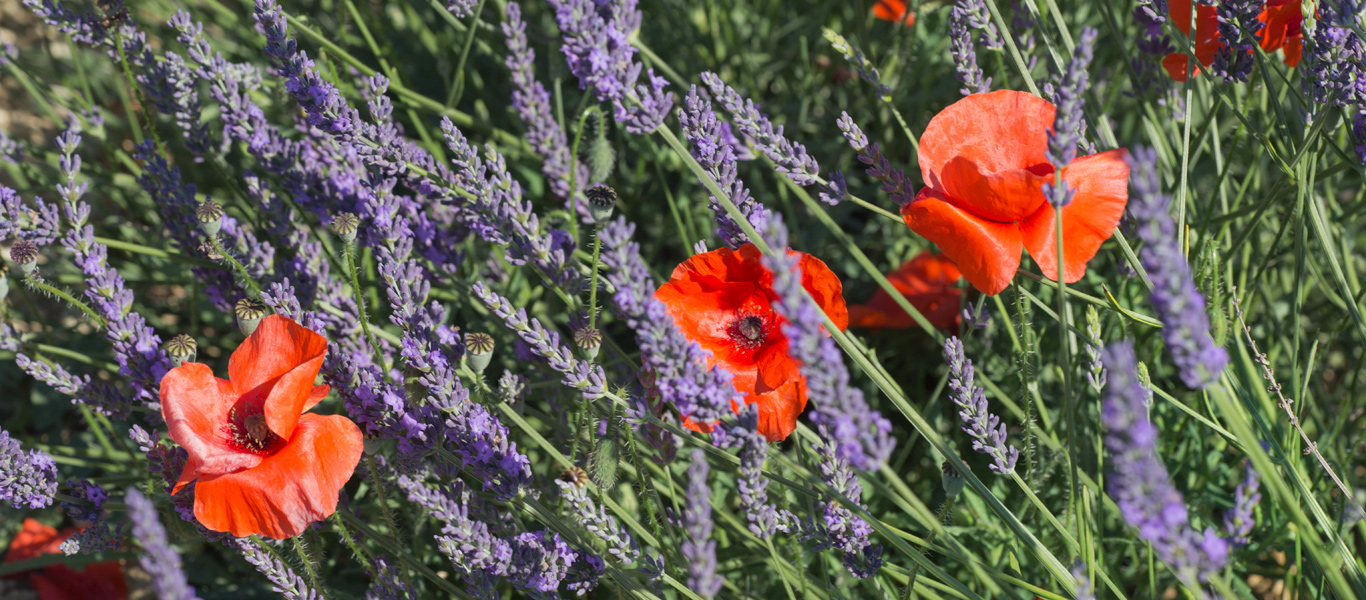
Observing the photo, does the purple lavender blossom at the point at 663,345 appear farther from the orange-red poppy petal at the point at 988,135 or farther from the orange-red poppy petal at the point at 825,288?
the orange-red poppy petal at the point at 988,135

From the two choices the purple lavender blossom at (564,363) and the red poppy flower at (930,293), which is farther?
the red poppy flower at (930,293)

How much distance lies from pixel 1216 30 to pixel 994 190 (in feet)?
2.07

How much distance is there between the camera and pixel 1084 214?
1.13 meters

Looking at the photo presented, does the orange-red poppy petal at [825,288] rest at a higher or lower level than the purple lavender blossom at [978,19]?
lower

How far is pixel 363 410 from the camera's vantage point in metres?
1.27

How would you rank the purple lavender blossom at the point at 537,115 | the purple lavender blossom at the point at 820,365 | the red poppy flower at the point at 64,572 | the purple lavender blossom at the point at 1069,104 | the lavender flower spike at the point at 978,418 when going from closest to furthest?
the purple lavender blossom at the point at 820,365 < the purple lavender blossom at the point at 1069,104 < the lavender flower spike at the point at 978,418 < the purple lavender blossom at the point at 537,115 < the red poppy flower at the point at 64,572

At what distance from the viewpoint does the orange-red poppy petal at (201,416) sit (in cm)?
113

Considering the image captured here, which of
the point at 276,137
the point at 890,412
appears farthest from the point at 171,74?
the point at 890,412

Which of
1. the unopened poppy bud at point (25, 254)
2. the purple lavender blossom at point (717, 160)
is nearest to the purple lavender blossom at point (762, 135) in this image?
the purple lavender blossom at point (717, 160)

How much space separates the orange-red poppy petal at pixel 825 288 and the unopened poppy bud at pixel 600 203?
0.91 ft

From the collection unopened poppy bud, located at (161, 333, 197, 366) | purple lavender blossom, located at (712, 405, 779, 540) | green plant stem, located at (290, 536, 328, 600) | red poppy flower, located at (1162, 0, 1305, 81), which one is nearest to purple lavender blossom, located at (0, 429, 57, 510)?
unopened poppy bud, located at (161, 333, 197, 366)

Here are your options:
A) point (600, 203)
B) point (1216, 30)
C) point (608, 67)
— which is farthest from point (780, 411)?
point (1216, 30)

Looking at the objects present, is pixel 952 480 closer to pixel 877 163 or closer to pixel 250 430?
pixel 877 163

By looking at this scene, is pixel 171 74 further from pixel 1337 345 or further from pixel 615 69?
pixel 1337 345
